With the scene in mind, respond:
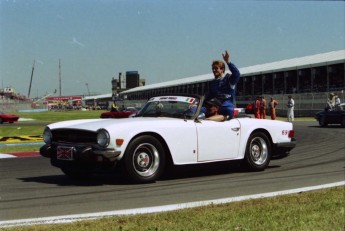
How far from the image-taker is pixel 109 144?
18.4 ft

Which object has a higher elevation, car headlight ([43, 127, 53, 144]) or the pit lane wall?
the pit lane wall

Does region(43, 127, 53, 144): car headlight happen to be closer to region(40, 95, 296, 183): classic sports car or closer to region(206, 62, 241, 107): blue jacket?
region(40, 95, 296, 183): classic sports car

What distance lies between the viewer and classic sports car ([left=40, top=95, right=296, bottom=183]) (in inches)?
224

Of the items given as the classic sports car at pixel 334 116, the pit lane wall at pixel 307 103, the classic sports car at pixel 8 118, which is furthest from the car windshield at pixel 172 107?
the pit lane wall at pixel 307 103

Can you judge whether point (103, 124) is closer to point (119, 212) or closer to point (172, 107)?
point (172, 107)

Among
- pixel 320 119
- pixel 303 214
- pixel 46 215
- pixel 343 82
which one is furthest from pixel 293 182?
pixel 343 82

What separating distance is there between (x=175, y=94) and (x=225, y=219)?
320cm

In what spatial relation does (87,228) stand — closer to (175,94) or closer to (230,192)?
(230,192)

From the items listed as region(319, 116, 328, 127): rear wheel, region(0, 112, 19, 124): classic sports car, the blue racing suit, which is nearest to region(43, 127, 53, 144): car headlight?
the blue racing suit

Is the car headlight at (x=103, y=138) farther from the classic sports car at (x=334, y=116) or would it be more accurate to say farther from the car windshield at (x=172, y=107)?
the classic sports car at (x=334, y=116)

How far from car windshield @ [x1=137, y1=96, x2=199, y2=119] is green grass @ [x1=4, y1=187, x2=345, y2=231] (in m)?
2.10

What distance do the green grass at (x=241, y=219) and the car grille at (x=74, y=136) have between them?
1.91 m

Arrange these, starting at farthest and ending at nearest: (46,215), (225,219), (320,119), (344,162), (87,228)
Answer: (320,119), (344,162), (46,215), (225,219), (87,228)

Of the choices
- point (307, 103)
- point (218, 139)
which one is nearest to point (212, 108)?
point (218, 139)
